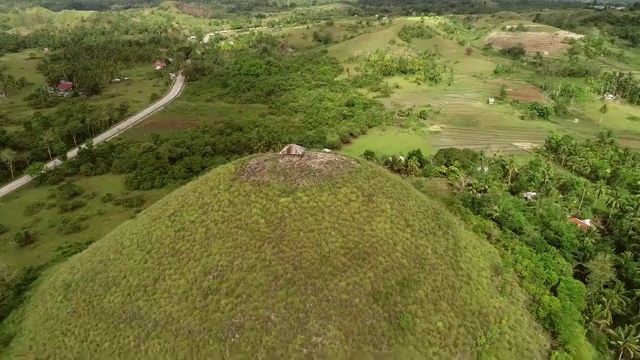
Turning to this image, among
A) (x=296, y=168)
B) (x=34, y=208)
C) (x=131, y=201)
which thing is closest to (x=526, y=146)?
(x=296, y=168)

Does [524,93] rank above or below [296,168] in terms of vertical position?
below

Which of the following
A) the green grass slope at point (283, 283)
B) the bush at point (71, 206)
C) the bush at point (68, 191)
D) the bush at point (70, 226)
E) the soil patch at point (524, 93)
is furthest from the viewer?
the soil patch at point (524, 93)

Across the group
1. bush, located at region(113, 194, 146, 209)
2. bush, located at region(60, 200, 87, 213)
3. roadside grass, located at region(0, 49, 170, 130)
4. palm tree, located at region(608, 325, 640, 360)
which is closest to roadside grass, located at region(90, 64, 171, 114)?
roadside grass, located at region(0, 49, 170, 130)

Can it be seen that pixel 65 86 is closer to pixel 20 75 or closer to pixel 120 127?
pixel 20 75

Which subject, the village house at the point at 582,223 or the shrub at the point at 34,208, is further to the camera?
the shrub at the point at 34,208

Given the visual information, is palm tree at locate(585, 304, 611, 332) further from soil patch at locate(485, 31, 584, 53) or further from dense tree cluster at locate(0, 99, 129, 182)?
soil patch at locate(485, 31, 584, 53)

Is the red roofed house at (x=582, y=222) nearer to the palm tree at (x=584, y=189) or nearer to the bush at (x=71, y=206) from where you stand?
the palm tree at (x=584, y=189)

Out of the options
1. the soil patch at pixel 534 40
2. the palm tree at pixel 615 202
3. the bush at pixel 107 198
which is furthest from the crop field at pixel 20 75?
the soil patch at pixel 534 40
